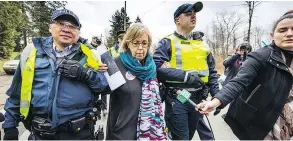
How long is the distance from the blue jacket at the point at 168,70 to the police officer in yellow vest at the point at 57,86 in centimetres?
75

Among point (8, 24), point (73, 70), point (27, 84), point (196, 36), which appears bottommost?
point (27, 84)

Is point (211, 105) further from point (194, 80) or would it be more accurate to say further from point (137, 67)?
point (194, 80)

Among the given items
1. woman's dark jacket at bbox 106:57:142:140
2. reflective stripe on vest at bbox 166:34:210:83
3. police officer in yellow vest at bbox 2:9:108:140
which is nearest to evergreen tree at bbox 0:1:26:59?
reflective stripe on vest at bbox 166:34:210:83

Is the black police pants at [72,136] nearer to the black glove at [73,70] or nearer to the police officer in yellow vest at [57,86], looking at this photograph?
the police officer in yellow vest at [57,86]

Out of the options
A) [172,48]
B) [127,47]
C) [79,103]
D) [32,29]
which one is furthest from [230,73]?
[32,29]

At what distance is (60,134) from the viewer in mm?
2436

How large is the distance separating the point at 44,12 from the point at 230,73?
120 ft

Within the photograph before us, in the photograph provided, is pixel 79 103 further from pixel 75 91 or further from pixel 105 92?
pixel 105 92

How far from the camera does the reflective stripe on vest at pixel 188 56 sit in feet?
10.8

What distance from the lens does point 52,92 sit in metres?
2.34

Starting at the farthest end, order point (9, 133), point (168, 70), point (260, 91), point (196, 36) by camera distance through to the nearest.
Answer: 1. point (196, 36)
2. point (168, 70)
3. point (9, 133)
4. point (260, 91)

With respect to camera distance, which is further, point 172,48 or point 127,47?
point 172,48

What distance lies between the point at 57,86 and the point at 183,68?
147 cm

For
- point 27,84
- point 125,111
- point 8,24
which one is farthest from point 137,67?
point 8,24
